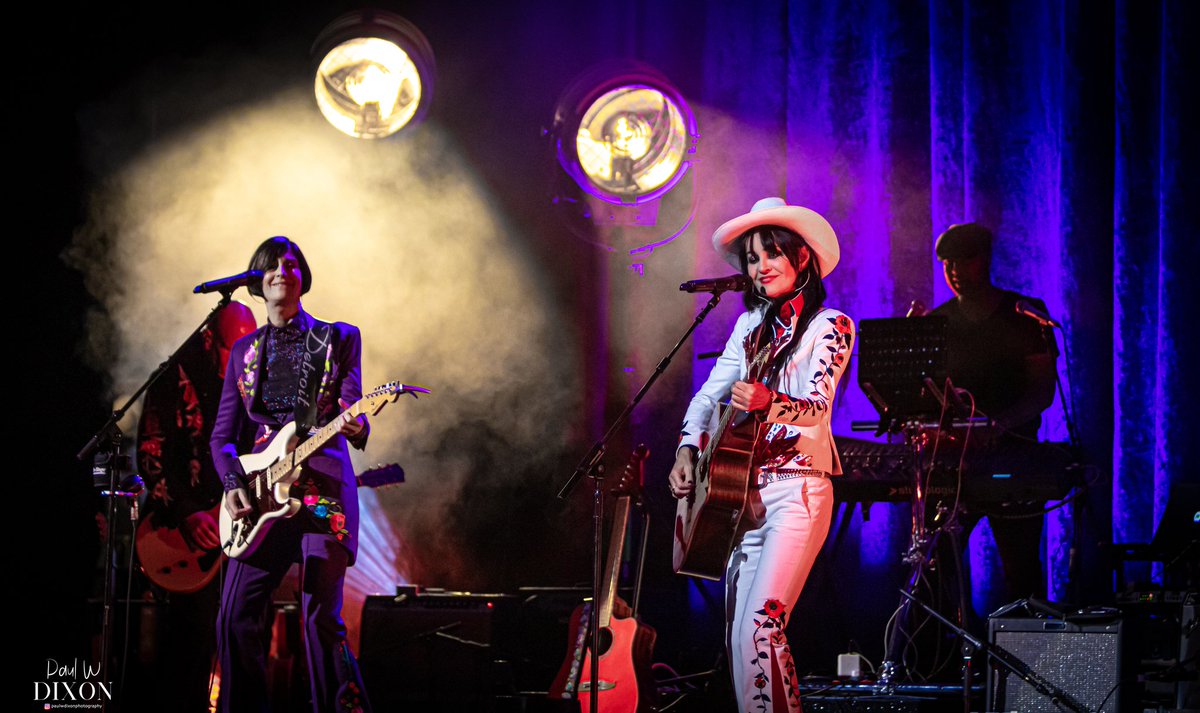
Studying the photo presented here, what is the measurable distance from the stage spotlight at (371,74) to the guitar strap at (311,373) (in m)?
2.44

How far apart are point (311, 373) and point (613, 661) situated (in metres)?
1.75

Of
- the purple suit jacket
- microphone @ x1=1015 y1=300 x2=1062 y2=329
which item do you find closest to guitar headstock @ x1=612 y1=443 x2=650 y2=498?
the purple suit jacket

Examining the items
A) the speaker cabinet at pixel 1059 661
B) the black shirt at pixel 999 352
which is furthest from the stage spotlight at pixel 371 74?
the speaker cabinet at pixel 1059 661

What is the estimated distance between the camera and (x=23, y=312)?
641 centimetres

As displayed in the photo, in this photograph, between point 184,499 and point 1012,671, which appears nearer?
point 1012,671

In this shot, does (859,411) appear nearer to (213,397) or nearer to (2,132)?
(213,397)

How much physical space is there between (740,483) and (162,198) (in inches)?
189

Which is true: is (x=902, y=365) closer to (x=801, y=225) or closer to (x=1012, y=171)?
(x=801, y=225)

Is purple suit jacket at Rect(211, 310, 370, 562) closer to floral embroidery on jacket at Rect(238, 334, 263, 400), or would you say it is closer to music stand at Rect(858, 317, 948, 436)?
floral embroidery on jacket at Rect(238, 334, 263, 400)

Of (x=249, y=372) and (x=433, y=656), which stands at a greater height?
(x=249, y=372)

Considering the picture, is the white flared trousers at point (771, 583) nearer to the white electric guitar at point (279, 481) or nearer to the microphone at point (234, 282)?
the white electric guitar at point (279, 481)

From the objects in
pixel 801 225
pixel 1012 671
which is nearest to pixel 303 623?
pixel 801 225

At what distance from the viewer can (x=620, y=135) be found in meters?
6.67

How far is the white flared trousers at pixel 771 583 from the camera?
126 inches
